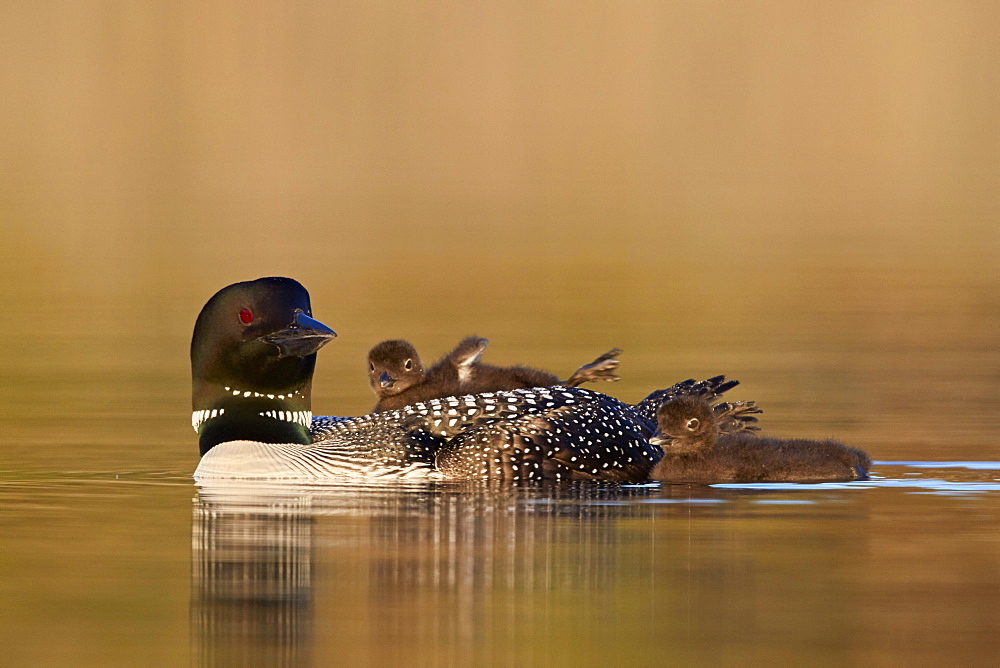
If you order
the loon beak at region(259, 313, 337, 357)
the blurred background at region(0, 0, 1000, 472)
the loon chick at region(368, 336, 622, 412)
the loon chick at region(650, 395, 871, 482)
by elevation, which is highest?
the blurred background at region(0, 0, 1000, 472)

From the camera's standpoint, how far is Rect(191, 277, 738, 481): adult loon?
10586mm

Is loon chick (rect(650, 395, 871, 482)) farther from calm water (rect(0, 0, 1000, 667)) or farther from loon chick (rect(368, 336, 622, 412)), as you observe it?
loon chick (rect(368, 336, 622, 412))

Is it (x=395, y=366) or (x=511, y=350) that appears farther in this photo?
(x=511, y=350)

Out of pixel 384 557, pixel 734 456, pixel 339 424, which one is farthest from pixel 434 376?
pixel 384 557

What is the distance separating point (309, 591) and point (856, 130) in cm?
4594

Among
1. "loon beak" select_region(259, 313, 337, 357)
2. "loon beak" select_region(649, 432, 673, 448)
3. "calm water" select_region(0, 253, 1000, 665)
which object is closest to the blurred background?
"calm water" select_region(0, 253, 1000, 665)

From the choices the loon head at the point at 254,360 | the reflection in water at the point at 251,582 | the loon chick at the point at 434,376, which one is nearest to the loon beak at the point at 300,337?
the loon head at the point at 254,360

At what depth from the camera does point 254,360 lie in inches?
428

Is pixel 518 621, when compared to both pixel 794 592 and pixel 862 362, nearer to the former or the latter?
pixel 794 592

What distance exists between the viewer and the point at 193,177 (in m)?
40.5

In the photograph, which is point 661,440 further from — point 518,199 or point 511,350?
point 518,199

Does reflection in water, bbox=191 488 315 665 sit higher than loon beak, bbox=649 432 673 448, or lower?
lower

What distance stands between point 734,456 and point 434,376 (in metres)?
1.80

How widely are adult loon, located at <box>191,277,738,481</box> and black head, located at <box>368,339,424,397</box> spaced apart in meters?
0.89
